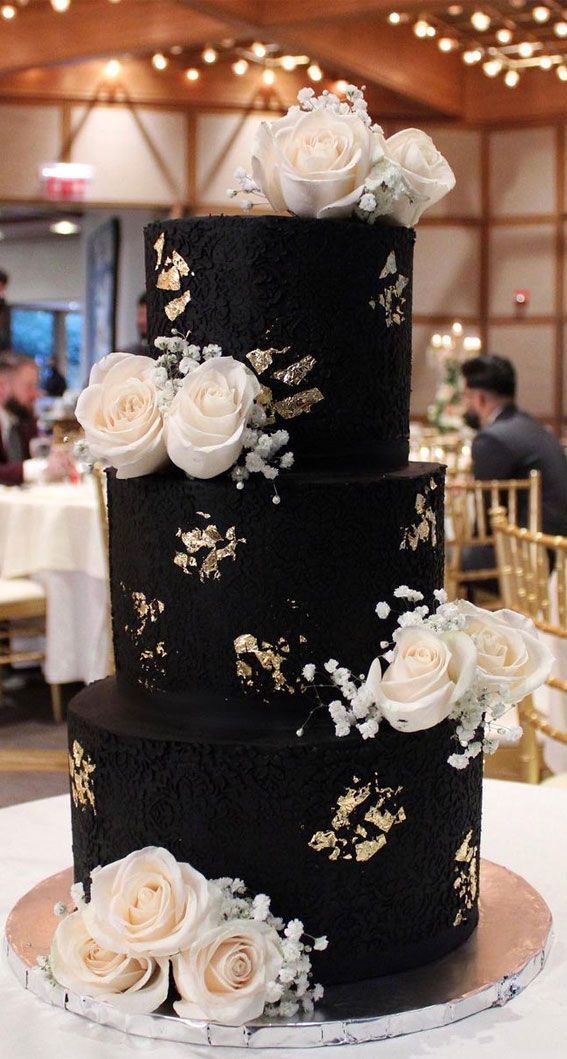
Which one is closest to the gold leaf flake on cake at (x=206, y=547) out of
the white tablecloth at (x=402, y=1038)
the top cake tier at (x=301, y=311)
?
the top cake tier at (x=301, y=311)

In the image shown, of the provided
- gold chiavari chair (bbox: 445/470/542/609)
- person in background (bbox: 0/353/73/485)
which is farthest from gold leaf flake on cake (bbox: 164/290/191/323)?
person in background (bbox: 0/353/73/485)

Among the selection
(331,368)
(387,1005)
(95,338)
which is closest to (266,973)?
(387,1005)

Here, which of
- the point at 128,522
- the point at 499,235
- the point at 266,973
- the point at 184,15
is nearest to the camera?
the point at 266,973

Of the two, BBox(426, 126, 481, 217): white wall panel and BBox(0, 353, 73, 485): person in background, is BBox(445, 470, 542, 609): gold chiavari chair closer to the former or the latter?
BBox(0, 353, 73, 485): person in background

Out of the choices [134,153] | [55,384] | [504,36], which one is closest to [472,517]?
[504,36]

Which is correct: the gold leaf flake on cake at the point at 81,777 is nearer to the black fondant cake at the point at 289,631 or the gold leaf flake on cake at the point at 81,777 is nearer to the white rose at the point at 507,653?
the black fondant cake at the point at 289,631

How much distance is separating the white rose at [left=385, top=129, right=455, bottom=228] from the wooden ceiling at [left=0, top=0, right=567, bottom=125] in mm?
6792

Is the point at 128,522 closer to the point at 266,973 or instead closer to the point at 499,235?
the point at 266,973

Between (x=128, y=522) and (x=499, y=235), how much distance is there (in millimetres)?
11010

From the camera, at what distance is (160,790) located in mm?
1313

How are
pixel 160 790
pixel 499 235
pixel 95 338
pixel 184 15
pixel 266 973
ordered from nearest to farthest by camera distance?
pixel 266 973 < pixel 160 790 < pixel 184 15 < pixel 499 235 < pixel 95 338

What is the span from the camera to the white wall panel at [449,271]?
11914mm

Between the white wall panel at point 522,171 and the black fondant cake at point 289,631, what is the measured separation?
10906 mm

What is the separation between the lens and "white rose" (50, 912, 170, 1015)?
1.23 metres
